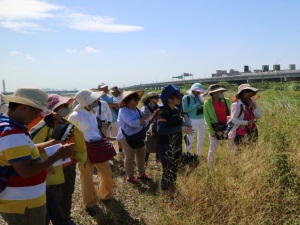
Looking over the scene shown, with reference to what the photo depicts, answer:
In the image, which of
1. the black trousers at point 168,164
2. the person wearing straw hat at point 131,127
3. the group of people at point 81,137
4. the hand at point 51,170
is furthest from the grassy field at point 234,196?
the hand at point 51,170

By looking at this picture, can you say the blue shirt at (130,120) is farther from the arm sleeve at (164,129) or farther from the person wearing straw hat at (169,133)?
the arm sleeve at (164,129)

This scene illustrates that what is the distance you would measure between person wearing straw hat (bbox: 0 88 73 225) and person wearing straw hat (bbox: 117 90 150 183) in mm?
2600

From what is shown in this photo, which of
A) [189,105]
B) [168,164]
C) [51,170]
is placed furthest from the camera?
[189,105]

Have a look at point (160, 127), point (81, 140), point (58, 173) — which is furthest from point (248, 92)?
point (58, 173)

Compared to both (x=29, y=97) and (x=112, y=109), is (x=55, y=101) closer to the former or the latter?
(x=29, y=97)

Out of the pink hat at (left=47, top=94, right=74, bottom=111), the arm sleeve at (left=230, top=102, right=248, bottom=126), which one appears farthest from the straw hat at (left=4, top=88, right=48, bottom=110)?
the arm sleeve at (left=230, top=102, right=248, bottom=126)

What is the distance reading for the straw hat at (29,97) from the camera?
2168 millimetres

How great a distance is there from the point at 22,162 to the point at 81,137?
1244mm

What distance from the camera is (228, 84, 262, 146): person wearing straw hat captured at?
15.9 feet

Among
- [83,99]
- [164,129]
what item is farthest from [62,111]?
[164,129]

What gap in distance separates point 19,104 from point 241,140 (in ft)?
12.2

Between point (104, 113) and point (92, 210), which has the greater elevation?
point (104, 113)

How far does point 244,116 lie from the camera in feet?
16.1

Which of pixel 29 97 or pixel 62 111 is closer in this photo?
pixel 29 97
